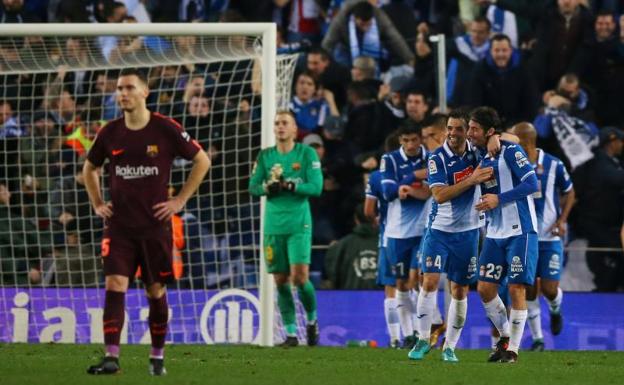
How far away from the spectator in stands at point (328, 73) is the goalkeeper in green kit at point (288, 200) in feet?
11.6

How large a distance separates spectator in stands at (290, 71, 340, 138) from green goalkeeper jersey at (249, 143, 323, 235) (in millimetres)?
3200

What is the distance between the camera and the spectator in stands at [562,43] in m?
16.9

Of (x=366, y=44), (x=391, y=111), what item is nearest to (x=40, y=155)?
(x=391, y=111)

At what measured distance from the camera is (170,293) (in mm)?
15930

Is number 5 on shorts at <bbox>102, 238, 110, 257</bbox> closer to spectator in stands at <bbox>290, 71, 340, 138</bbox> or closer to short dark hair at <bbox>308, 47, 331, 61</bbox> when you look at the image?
spectator in stands at <bbox>290, 71, 340, 138</bbox>

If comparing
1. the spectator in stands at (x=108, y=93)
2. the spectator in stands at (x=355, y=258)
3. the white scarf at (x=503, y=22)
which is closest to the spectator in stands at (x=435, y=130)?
the spectator in stands at (x=355, y=258)

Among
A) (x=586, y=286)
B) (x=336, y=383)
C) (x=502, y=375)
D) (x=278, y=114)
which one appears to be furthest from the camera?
(x=586, y=286)

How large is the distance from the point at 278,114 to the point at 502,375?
5078 mm

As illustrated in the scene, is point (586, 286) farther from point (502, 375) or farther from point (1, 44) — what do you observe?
point (1, 44)

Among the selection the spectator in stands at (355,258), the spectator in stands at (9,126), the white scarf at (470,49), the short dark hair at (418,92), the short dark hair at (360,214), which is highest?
the white scarf at (470,49)

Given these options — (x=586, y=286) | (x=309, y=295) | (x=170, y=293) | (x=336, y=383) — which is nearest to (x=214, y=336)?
(x=170, y=293)

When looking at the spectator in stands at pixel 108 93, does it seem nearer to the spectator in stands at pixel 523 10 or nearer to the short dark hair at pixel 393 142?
the short dark hair at pixel 393 142

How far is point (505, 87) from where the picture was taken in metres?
16.8

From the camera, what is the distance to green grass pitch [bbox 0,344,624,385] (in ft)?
29.7
